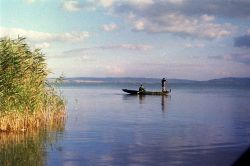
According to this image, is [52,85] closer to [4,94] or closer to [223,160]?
[4,94]

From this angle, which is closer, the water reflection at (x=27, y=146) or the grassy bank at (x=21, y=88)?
the water reflection at (x=27, y=146)

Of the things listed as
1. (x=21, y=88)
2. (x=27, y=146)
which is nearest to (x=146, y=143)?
(x=27, y=146)

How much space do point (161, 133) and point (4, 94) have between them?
11113mm

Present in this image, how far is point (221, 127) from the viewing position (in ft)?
114

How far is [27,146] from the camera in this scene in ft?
77.9

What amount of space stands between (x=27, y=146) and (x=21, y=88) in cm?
480

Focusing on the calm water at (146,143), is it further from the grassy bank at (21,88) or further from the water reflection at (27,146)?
the grassy bank at (21,88)

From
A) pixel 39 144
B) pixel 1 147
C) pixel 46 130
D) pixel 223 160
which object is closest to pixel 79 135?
pixel 46 130

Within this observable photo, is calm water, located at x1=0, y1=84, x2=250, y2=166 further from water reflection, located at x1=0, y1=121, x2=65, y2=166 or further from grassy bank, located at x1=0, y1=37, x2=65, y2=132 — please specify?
grassy bank, located at x1=0, y1=37, x2=65, y2=132

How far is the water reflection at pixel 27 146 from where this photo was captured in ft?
64.9

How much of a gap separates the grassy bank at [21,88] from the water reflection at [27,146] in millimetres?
1058

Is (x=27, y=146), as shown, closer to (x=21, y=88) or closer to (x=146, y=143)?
(x=21, y=88)

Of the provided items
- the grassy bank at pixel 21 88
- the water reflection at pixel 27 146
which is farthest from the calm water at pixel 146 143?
the grassy bank at pixel 21 88

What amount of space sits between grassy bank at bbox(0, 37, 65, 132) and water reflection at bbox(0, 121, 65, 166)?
1.06m
